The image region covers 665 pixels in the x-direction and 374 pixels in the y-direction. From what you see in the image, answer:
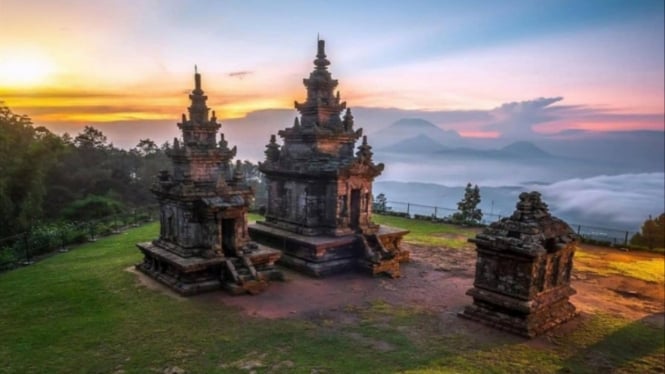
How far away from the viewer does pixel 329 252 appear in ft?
64.3

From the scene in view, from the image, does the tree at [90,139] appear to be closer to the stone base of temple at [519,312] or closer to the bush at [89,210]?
the bush at [89,210]

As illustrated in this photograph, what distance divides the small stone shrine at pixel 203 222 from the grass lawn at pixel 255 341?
1322 mm

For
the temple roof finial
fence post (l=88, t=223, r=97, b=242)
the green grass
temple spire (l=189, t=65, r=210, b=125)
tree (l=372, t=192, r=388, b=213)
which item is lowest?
fence post (l=88, t=223, r=97, b=242)

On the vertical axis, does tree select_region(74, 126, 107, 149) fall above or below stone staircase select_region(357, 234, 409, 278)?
above

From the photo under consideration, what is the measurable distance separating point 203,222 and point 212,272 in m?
1.92

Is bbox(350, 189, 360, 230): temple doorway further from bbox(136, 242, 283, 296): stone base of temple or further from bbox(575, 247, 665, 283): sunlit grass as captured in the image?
bbox(575, 247, 665, 283): sunlit grass

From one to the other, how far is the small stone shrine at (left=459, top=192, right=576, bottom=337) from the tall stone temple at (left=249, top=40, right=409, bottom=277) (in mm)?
5682

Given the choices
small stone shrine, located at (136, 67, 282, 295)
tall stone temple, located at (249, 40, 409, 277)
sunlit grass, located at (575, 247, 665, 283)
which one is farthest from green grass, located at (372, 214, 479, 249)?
small stone shrine, located at (136, 67, 282, 295)

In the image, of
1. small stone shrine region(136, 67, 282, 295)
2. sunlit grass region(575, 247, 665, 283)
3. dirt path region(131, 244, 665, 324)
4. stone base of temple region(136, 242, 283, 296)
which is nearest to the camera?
dirt path region(131, 244, 665, 324)

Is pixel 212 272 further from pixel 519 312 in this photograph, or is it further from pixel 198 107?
pixel 519 312

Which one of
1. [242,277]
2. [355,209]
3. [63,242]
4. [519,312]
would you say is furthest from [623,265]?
[63,242]

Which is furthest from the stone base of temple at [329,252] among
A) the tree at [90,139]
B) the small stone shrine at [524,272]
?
the tree at [90,139]

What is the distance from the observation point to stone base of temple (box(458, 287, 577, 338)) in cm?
1318

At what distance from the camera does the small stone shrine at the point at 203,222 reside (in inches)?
651
